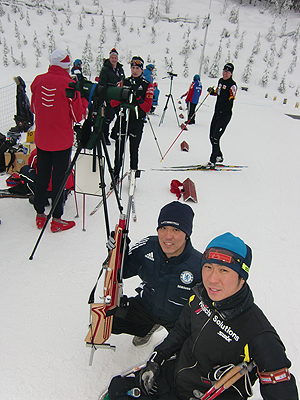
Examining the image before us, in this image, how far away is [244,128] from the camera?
8984 millimetres

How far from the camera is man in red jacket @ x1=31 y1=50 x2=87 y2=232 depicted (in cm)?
270

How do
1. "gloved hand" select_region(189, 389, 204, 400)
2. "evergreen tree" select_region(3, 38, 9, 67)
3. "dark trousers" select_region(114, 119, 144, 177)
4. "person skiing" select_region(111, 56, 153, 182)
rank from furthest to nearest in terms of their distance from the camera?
"evergreen tree" select_region(3, 38, 9, 67), "dark trousers" select_region(114, 119, 144, 177), "person skiing" select_region(111, 56, 153, 182), "gloved hand" select_region(189, 389, 204, 400)

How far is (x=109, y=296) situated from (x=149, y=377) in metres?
0.49

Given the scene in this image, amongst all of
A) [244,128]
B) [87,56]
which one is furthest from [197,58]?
[244,128]

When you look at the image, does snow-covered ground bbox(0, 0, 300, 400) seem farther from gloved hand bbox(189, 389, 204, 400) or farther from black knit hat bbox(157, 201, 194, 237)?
black knit hat bbox(157, 201, 194, 237)

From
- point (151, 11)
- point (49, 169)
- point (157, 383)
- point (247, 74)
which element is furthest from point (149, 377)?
point (151, 11)

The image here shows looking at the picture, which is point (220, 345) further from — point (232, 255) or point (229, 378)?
point (232, 255)

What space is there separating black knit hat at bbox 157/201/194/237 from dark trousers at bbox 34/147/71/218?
64.6 inches

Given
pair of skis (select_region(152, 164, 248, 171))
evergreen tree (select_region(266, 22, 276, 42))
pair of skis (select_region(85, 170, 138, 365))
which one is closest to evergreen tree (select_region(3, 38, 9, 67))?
pair of skis (select_region(152, 164, 248, 171))

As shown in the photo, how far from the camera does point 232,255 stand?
53.8 inches

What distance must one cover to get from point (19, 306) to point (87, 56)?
14.8 m

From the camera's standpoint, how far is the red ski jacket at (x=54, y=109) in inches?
106

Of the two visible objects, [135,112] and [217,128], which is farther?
[217,128]

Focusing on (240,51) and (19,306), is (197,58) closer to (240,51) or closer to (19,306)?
(240,51)
